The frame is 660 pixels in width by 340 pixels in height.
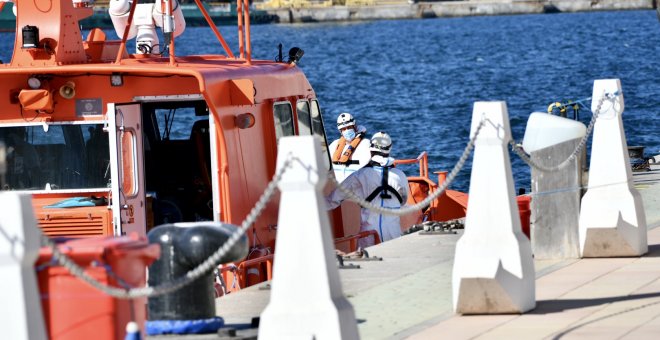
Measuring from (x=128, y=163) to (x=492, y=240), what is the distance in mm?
3843

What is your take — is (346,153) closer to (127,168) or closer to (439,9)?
(127,168)

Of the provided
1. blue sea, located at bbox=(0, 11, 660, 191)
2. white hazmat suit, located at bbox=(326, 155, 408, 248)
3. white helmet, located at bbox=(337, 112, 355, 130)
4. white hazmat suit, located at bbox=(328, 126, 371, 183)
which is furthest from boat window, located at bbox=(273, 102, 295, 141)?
blue sea, located at bbox=(0, 11, 660, 191)

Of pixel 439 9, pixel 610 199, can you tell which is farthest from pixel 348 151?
pixel 439 9

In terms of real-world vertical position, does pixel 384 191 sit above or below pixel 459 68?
below

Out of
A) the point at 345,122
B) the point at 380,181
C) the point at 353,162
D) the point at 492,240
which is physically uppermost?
the point at 345,122

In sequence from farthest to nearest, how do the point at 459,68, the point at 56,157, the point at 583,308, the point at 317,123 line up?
1. the point at 459,68
2. the point at 317,123
3. the point at 56,157
4. the point at 583,308

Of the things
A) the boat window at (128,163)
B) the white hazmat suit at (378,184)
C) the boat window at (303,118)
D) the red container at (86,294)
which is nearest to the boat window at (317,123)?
the boat window at (303,118)

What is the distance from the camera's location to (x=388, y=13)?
14612cm

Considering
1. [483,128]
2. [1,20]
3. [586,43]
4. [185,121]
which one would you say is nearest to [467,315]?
[483,128]

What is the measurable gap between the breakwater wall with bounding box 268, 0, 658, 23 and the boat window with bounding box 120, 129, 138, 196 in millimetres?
132657

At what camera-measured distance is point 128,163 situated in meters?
11.9

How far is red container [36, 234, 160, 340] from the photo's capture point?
6523 mm

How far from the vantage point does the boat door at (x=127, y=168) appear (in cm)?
1170

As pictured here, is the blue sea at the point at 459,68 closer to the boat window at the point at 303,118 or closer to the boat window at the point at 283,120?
the boat window at the point at 303,118
